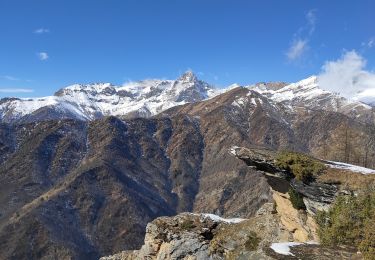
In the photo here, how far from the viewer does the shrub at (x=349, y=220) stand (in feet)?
99.5

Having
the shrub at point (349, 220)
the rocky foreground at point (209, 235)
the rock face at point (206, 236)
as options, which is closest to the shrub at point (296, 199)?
the rocky foreground at point (209, 235)

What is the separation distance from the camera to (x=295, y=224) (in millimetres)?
37875

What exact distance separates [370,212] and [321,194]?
447cm

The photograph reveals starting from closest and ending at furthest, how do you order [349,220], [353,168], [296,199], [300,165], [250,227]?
1. [349,220]
2. [353,168]
3. [300,165]
4. [296,199]
5. [250,227]

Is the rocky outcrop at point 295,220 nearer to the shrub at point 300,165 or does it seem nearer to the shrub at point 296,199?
the shrub at point 296,199

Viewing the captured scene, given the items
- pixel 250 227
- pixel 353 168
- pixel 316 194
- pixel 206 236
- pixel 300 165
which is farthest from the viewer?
pixel 250 227

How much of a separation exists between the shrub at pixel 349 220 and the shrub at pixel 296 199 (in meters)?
3.80

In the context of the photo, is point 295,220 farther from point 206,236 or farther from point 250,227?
point 206,236

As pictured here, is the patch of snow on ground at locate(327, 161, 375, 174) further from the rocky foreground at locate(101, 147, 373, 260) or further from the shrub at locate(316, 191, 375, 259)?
the shrub at locate(316, 191, 375, 259)

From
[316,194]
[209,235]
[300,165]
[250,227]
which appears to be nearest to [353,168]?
[316,194]

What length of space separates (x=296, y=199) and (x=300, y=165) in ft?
10.6

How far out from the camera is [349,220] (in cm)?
3078

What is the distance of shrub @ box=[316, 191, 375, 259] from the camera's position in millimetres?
30312

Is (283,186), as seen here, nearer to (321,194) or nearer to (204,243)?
(321,194)
